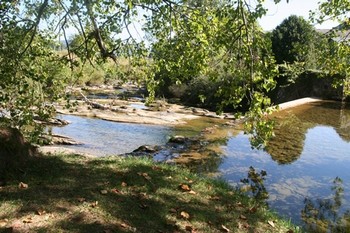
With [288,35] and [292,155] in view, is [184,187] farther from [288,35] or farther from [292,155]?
[288,35]

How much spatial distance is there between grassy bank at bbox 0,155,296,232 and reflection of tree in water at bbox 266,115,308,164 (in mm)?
6365

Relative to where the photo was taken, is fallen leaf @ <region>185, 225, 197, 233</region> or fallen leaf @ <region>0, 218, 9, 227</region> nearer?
fallen leaf @ <region>0, 218, 9, 227</region>

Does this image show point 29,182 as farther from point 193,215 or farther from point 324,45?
point 324,45

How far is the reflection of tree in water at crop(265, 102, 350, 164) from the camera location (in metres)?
14.3

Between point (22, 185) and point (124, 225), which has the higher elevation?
point (22, 185)

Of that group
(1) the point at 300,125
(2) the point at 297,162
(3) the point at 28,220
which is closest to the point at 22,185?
(3) the point at 28,220

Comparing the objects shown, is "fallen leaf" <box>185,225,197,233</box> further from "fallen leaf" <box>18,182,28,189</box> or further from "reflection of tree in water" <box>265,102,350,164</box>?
"reflection of tree in water" <box>265,102,350,164</box>

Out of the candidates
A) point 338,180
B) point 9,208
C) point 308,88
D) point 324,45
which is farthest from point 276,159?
point 308,88

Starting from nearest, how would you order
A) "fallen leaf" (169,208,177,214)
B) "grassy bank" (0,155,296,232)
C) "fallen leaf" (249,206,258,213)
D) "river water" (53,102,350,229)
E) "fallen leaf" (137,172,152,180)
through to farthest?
"grassy bank" (0,155,296,232) → "fallen leaf" (169,208,177,214) → "fallen leaf" (249,206,258,213) → "fallen leaf" (137,172,152,180) → "river water" (53,102,350,229)

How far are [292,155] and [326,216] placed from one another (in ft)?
17.9

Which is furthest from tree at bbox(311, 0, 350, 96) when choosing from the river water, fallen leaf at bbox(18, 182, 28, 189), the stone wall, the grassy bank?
the stone wall

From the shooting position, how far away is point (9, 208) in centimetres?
504

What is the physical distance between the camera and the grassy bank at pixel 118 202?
5000 mm

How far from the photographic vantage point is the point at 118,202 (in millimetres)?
5805
